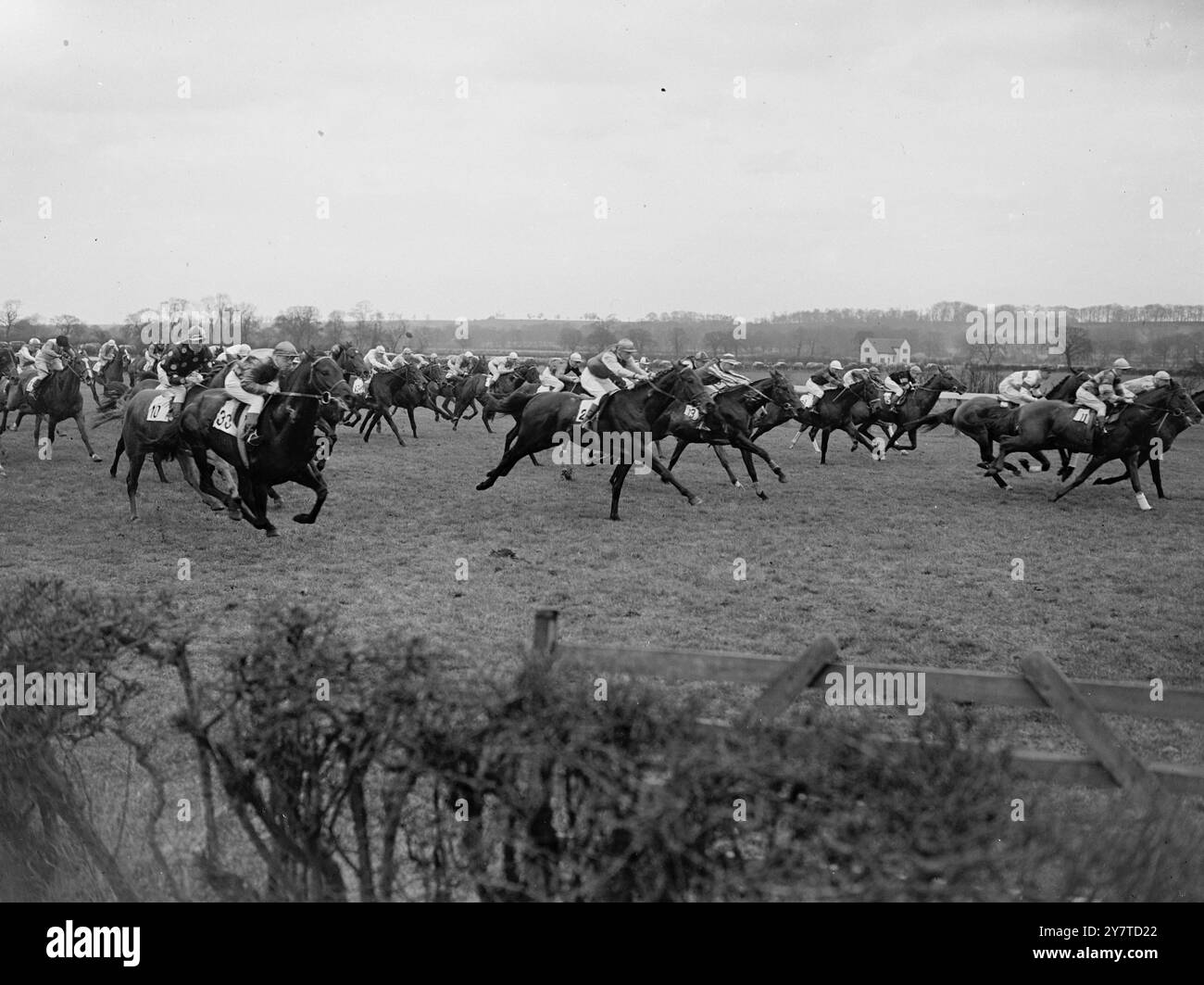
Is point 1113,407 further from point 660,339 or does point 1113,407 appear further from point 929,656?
point 660,339

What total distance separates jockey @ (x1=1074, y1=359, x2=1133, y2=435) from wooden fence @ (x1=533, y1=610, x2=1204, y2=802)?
42.7 feet

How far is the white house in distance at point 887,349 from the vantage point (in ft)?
143

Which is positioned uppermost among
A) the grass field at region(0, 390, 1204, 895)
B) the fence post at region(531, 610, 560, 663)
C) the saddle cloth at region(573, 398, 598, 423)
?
the saddle cloth at region(573, 398, 598, 423)

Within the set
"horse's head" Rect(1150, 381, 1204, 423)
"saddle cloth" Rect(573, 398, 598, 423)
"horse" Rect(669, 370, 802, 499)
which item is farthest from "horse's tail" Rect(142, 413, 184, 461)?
"horse's head" Rect(1150, 381, 1204, 423)

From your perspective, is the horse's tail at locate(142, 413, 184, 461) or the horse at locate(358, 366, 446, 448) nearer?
the horse's tail at locate(142, 413, 184, 461)

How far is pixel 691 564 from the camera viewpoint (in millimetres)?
10844

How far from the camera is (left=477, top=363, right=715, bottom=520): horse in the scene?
1405 cm

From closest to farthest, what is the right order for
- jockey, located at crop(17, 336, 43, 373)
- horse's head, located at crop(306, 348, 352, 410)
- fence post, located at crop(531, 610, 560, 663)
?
fence post, located at crop(531, 610, 560, 663)
horse's head, located at crop(306, 348, 352, 410)
jockey, located at crop(17, 336, 43, 373)

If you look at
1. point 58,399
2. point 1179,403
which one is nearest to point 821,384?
point 1179,403

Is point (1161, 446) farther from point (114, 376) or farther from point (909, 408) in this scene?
point (114, 376)

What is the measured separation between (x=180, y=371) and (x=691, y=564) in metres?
7.51

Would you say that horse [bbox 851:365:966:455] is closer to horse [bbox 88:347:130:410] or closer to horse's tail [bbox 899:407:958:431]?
horse's tail [bbox 899:407:958:431]
